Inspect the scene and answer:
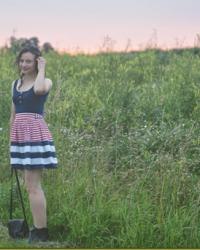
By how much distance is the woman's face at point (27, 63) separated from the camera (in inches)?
220

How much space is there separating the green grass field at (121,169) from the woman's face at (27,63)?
4.13 ft

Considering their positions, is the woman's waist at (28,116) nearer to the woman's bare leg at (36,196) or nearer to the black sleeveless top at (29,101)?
the black sleeveless top at (29,101)

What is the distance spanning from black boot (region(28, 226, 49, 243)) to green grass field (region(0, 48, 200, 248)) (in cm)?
8

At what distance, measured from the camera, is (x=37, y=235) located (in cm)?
568

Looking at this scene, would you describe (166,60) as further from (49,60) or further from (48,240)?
(48,240)

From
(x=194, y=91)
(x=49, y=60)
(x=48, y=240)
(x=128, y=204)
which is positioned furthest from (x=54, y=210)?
(x=49, y=60)

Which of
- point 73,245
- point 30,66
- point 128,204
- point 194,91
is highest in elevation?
point 30,66

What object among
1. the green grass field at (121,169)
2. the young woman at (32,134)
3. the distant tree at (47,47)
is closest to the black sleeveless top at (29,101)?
the young woman at (32,134)

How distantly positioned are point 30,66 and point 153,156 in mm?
1757

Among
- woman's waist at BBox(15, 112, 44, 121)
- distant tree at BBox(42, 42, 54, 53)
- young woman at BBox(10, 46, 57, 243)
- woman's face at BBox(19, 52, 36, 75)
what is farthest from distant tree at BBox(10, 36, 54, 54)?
woman's waist at BBox(15, 112, 44, 121)

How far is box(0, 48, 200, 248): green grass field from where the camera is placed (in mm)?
5582

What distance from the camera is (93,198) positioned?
591 centimetres

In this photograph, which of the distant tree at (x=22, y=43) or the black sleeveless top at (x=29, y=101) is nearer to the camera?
the black sleeveless top at (x=29, y=101)

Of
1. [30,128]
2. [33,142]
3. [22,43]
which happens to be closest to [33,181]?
[33,142]
